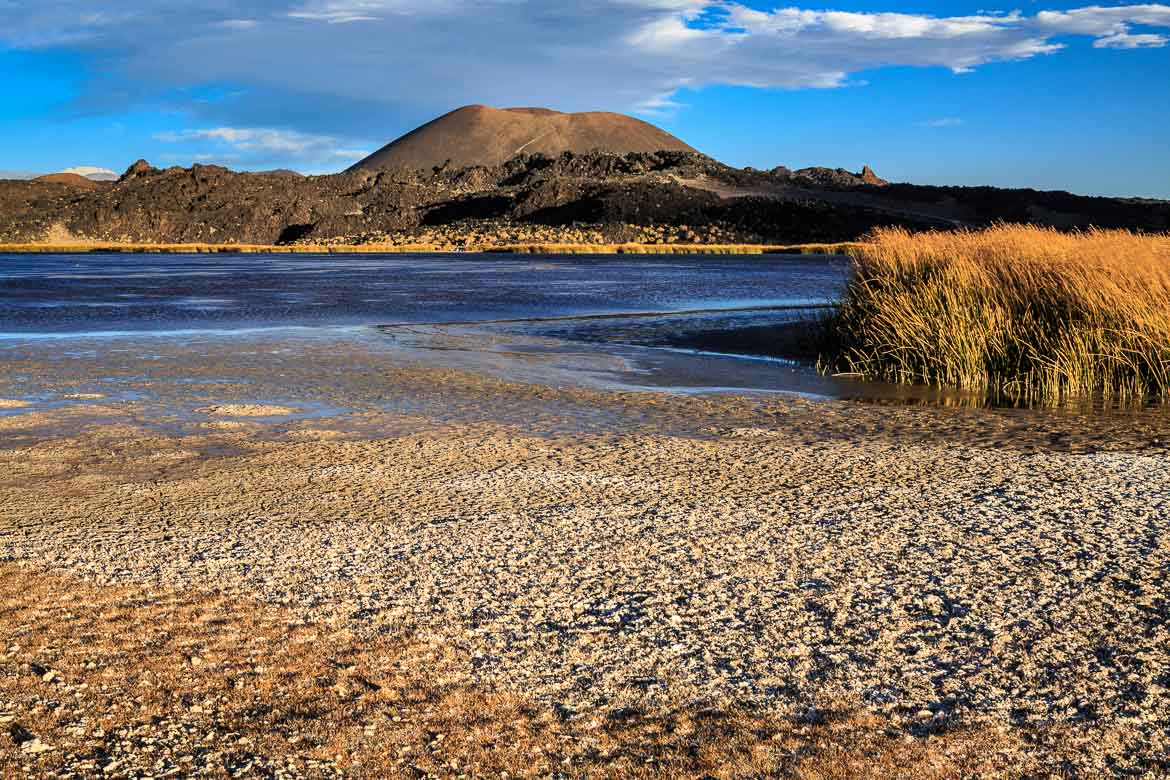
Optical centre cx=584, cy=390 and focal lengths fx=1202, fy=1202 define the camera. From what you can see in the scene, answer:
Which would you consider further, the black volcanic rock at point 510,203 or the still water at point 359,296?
the black volcanic rock at point 510,203

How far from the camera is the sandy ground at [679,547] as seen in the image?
4.28m

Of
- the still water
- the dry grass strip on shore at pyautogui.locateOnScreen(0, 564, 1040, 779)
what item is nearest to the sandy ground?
the dry grass strip on shore at pyautogui.locateOnScreen(0, 564, 1040, 779)

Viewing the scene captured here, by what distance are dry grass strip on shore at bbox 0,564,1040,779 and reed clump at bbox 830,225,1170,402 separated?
9.72m

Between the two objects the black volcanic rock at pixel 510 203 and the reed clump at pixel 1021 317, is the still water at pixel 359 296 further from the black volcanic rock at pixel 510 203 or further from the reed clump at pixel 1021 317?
the black volcanic rock at pixel 510 203

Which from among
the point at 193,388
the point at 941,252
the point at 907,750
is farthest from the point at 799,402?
the point at 907,750

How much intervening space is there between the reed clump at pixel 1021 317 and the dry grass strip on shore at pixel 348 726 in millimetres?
9718

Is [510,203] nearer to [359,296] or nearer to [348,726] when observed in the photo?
[359,296]

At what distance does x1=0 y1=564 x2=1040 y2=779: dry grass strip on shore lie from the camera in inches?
143

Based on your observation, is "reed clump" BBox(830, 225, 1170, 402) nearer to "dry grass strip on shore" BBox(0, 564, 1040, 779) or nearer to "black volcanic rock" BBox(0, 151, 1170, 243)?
"dry grass strip on shore" BBox(0, 564, 1040, 779)

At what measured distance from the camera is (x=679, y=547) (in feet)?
19.9

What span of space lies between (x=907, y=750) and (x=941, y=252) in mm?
13071

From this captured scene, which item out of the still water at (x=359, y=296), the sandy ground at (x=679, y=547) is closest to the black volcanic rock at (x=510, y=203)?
the still water at (x=359, y=296)

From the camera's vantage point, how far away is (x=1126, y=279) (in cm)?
1359

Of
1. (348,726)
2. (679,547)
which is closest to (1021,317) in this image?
(679,547)
